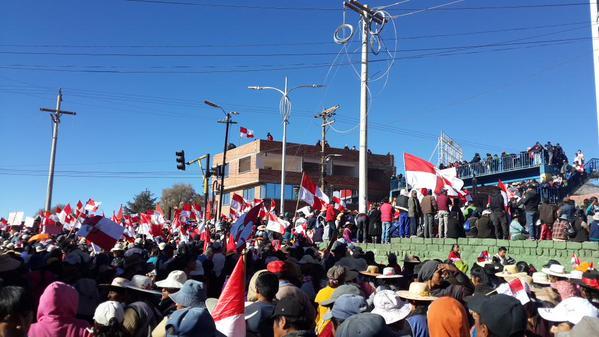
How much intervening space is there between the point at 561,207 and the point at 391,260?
23.5ft

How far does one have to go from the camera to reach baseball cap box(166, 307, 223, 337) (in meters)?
3.42

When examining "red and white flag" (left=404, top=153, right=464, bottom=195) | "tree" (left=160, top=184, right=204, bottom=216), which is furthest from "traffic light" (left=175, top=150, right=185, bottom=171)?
"tree" (left=160, top=184, right=204, bottom=216)

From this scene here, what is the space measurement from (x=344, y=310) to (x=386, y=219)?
503 inches

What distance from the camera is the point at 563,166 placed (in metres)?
25.7

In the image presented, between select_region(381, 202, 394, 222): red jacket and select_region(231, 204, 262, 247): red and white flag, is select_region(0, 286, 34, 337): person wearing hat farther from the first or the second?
select_region(381, 202, 394, 222): red jacket

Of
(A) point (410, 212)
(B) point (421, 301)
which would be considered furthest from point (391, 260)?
(A) point (410, 212)

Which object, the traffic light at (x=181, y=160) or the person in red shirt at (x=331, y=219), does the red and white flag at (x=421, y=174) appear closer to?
the person in red shirt at (x=331, y=219)

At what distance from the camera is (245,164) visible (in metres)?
56.5

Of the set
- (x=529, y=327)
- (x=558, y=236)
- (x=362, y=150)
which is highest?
Answer: (x=362, y=150)

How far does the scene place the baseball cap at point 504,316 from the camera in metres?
3.31

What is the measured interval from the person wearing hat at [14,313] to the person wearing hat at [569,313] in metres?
3.88

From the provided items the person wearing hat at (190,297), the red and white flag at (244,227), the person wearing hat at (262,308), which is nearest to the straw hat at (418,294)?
the person wearing hat at (262,308)

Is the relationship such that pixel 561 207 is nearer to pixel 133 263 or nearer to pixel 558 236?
pixel 558 236

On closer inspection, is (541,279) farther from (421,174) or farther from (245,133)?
(245,133)
